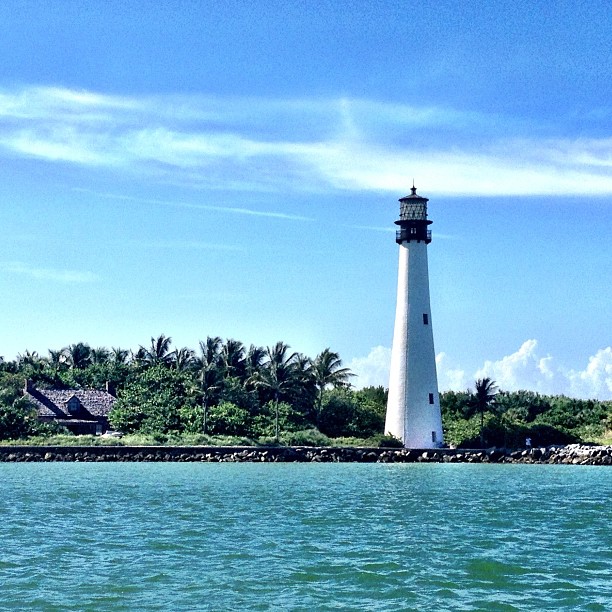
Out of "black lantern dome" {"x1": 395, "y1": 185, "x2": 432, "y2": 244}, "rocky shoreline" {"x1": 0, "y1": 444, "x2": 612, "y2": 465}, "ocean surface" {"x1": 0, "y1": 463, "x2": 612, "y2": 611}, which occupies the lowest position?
"ocean surface" {"x1": 0, "y1": 463, "x2": 612, "y2": 611}

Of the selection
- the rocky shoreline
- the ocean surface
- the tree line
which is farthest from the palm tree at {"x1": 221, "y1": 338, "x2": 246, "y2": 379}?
the ocean surface

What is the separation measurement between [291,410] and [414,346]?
1212 centimetres

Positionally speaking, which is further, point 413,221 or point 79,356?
point 79,356

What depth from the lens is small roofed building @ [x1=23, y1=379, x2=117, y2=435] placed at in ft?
233

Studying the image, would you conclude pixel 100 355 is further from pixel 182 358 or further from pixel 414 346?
pixel 414 346

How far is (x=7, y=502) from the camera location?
102 ft

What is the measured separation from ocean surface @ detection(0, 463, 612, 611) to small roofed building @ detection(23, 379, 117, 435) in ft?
102

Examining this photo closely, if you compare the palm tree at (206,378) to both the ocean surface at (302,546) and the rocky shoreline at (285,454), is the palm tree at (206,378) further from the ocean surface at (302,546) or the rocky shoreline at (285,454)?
the ocean surface at (302,546)

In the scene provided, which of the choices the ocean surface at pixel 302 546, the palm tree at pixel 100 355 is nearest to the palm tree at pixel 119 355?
the palm tree at pixel 100 355

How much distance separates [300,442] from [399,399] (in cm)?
740

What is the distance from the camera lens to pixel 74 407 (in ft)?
240

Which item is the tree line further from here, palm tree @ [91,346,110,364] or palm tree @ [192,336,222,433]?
palm tree @ [91,346,110,364]

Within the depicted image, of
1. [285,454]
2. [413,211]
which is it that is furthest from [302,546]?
[413,211]

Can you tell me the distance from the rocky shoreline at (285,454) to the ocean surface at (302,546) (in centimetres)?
1752
